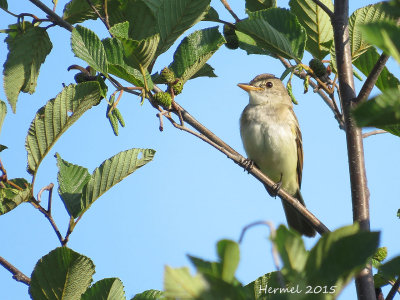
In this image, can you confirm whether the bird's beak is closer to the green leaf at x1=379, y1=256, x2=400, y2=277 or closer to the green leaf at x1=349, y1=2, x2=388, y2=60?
the green leaf at x1=349, y1=2, x2=388, y2=60

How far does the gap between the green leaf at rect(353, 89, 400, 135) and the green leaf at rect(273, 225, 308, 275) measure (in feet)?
1.00

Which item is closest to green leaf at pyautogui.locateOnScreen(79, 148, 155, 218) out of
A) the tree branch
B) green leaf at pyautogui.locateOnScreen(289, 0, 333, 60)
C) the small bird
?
the tree branch

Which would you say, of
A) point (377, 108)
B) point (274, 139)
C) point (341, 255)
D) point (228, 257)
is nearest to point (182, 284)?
point (228, 257)

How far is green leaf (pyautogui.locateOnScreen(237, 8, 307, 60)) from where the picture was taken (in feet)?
11.7

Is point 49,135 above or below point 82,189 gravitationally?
above

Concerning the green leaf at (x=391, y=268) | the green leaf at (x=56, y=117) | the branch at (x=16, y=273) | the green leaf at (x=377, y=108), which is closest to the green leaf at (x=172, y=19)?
the green leaf at (x=56, y=117)

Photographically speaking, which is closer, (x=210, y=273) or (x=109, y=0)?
(x=210, y=273)

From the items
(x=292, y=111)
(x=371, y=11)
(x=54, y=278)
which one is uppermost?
(x=292, y=111)

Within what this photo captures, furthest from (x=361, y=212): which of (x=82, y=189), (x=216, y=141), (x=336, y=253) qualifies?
(x=336, y=253)

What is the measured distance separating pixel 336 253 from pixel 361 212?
76.2 inches

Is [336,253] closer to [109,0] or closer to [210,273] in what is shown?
[210,273]

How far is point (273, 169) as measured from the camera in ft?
22.0

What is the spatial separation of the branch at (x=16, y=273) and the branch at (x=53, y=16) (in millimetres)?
1334

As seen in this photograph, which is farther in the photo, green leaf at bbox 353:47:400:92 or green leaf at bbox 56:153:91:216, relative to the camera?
green leaf at bbox 353:47:400:92
